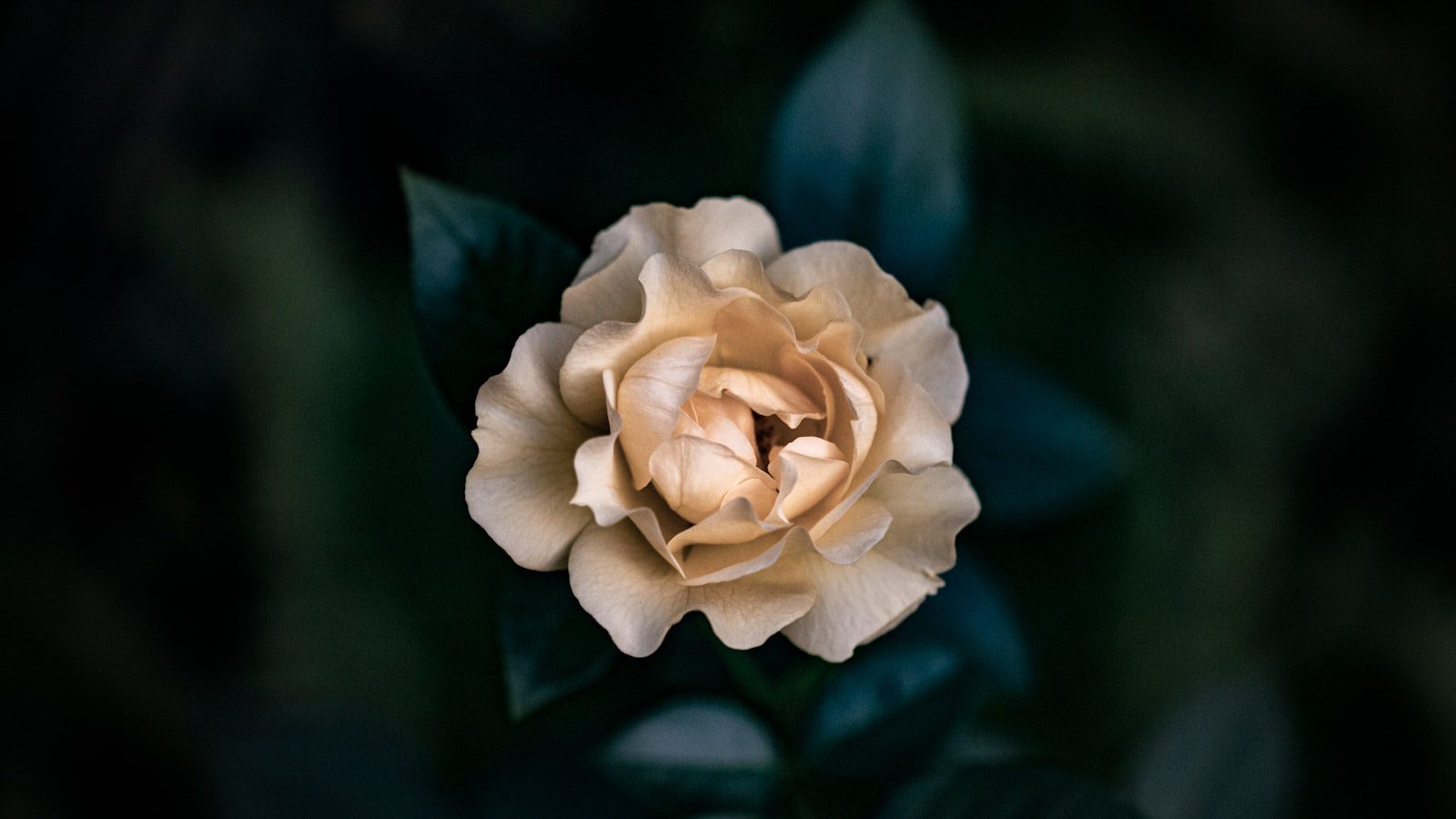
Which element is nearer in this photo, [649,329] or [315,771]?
[649,329]

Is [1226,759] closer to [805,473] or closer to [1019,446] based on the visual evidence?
[1019,446]

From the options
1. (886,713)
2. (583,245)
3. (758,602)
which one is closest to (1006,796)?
(886,713)

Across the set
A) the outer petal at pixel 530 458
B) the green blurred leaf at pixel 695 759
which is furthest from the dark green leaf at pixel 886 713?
the outer petal at pixel 530 458

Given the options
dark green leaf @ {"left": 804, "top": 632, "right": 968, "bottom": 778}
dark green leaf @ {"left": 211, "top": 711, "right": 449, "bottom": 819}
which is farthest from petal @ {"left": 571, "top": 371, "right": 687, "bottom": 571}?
dark green leaf @ {"left": 211, "top": 711, "right": 449, "bottom": 819}

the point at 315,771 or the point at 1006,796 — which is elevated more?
the point at 1006,796

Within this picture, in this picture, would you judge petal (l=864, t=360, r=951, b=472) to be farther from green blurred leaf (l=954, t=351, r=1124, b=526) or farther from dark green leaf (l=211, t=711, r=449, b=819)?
dark green leaf (l=211, t=711, r=449, b=819)

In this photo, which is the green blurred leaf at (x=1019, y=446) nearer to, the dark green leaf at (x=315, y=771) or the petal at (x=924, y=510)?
the petal at (x=924, y=510)
